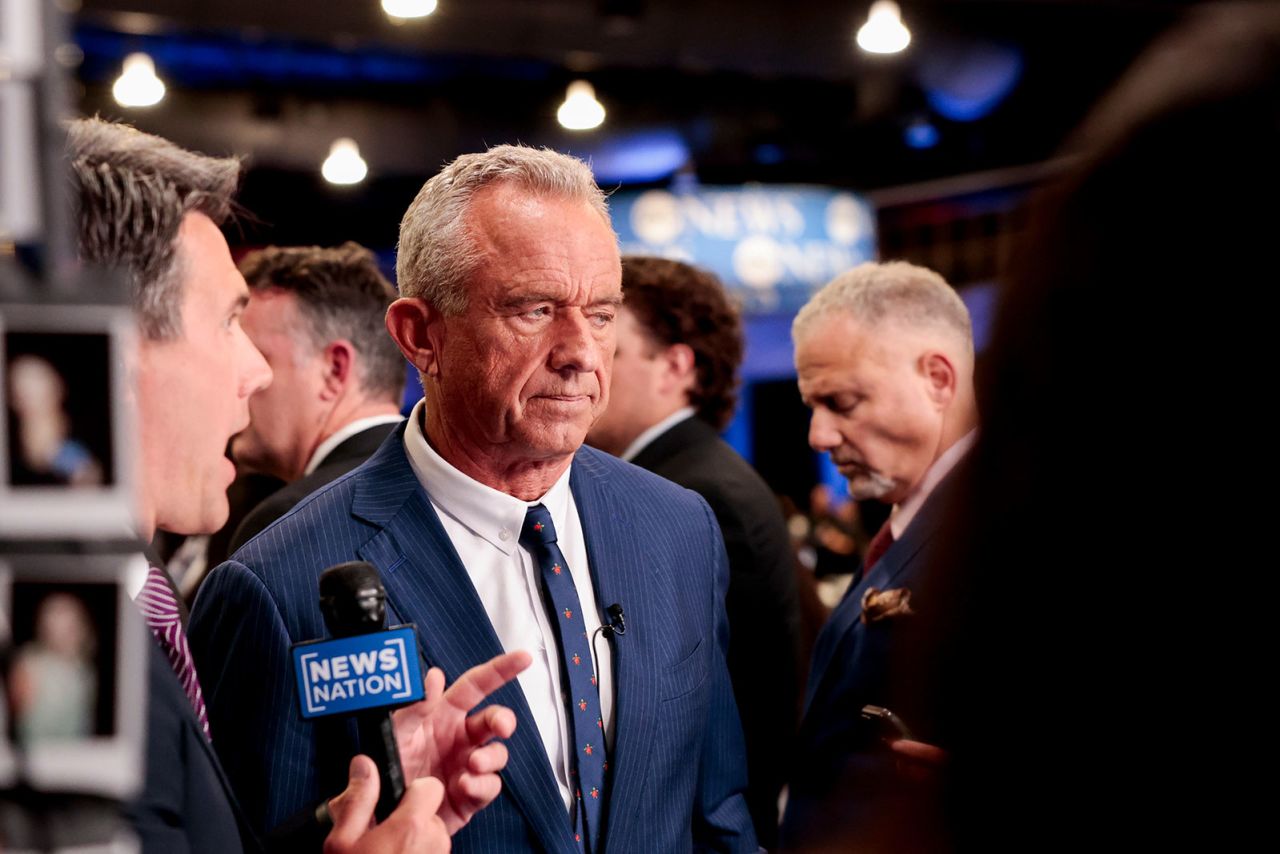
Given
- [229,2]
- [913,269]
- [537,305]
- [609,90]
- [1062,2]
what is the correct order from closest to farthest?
1. [537,305]
2. [913,269]
3. [229,2]
4. [1062,2]
5. [609,90]

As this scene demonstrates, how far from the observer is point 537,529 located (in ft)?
6.49

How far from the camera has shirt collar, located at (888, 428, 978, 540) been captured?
8.97 feet

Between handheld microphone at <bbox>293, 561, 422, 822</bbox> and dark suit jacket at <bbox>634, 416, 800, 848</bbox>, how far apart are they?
1804 mm

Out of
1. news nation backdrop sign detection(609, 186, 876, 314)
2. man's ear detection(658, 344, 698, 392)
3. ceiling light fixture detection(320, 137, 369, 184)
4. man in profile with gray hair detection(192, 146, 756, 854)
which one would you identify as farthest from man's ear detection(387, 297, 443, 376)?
news nation backdrop sign detection(609, 186, 876, 314)

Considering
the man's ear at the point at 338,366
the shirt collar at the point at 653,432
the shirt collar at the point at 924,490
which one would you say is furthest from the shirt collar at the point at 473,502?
the shirt collar at the point at 653,432

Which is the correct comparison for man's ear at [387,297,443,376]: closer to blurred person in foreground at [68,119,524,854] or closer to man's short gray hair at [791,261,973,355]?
blurred person in foreground at [68,119,524,854]

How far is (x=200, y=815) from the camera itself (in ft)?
4.03

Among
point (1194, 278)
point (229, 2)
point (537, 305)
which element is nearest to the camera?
point (1194, 278)

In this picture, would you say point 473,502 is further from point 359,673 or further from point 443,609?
point 359,673

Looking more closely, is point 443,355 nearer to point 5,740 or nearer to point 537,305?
point 537,305

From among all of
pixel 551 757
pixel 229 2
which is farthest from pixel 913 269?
pixel 229 2

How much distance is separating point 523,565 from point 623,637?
7.7 inches

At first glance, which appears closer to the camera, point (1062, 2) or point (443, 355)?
point (443, 355)

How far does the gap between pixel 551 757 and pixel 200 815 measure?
723mm
